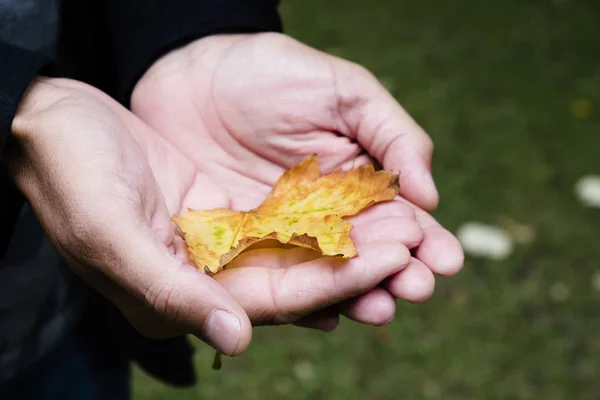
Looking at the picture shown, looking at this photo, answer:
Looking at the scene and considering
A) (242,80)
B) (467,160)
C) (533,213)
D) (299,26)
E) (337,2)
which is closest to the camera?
(242,80)

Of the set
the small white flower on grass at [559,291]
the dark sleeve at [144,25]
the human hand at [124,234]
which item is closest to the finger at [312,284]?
the human hand at [124,234]

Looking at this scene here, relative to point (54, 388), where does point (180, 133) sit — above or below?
above

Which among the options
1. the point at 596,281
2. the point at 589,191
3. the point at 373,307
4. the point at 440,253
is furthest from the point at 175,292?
the point at 589,191

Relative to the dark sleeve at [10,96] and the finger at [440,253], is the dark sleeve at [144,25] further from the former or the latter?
the finger at [440,253]

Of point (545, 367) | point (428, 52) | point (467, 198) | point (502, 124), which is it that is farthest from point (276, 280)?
point (428, 52)

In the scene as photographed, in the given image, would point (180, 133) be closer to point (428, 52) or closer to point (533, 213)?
point (533, 213)

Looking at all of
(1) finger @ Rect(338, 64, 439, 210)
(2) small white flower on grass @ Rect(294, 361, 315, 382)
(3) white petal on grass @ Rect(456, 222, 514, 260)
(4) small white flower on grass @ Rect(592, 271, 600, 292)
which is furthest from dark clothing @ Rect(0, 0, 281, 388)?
(4) small white flower on grass @ Rect(592, 271, 600, 292)

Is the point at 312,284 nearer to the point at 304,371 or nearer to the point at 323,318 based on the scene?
the point at 323,318
